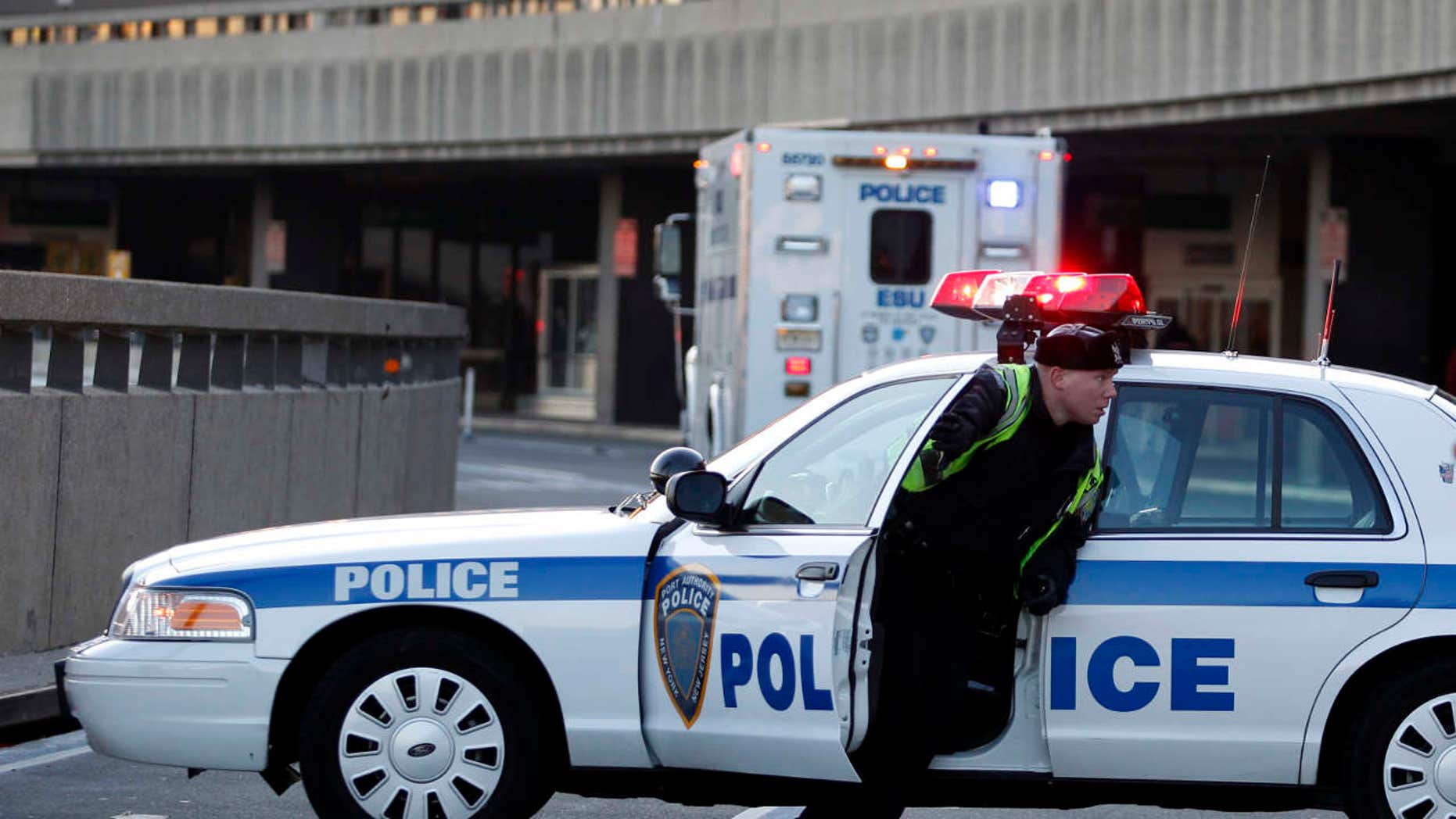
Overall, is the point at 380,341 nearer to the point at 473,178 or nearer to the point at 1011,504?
the point at 1011,504

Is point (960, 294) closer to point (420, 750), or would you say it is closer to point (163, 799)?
point (420, 750)

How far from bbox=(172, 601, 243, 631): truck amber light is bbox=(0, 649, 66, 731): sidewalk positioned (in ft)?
7.09

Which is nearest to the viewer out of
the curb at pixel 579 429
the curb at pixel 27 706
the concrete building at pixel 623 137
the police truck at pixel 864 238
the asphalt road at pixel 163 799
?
the asphalt road at pixel 163 799

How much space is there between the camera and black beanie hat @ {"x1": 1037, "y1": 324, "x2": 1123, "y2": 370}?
17.9 ft

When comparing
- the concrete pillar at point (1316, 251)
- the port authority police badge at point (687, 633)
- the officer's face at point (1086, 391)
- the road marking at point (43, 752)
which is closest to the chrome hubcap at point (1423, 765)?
the officer's face at point (1086, 391)

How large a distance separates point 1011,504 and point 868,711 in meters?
0.67

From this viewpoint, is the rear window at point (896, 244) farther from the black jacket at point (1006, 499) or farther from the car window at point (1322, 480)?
the black jacket at point (1006, 499)

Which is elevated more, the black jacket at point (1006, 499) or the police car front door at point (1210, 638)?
the black jacket at point (1006, 499)

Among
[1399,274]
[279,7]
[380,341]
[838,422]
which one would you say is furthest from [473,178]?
[838,422]

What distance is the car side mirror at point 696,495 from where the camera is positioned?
5645 mm

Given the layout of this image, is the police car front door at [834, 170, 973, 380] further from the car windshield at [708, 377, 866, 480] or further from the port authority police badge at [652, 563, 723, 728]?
the port authority police badge at [652, 563, 723, 728]

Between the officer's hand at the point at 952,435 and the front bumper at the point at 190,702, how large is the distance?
190cm

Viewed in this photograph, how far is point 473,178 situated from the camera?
43406mm

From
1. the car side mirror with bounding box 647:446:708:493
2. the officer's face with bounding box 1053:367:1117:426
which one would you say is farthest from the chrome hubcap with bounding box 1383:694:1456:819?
the car side mirror with bounding box 647:446:708:493
